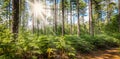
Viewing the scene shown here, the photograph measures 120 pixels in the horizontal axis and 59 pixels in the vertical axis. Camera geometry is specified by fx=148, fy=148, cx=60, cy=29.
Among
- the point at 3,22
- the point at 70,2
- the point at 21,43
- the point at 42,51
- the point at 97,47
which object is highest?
the point at 70,2

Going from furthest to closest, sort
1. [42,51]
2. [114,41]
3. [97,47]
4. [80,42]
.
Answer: [114,41], [97,47], [80,42], [42,51]

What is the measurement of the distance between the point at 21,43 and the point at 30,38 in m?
0.77

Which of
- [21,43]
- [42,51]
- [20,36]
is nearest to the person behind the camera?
[21,43]

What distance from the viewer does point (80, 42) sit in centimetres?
1170

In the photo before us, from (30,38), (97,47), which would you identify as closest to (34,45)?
(30,38)

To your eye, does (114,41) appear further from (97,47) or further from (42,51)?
(42,51)

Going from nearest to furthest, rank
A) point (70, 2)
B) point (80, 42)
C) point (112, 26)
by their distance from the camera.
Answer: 1. point (80, 42)
2. point (112, 26)
3. point (70, 2)

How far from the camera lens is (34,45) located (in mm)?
7066

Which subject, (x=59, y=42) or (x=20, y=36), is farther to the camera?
(x=59, y=42)

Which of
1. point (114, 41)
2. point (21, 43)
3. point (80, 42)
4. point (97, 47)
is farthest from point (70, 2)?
point (21, 43)

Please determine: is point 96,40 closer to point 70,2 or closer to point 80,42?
point 80,42

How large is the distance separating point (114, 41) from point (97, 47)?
13.8 feet

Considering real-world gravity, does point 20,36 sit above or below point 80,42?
above

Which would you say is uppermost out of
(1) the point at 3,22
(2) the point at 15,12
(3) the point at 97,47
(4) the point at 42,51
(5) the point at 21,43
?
(2) the point at 15,12
